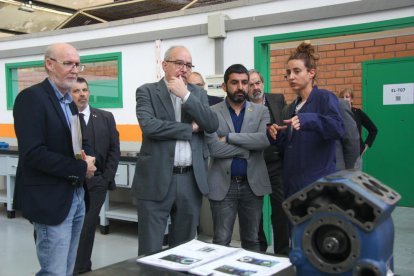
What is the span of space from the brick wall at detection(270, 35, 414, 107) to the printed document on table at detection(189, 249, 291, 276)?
538 cm

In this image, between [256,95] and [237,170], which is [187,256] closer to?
[237,170]

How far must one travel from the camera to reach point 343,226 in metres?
1.09

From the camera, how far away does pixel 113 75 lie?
6.18 meters

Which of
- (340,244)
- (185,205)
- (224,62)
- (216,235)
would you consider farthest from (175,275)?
(224,62)

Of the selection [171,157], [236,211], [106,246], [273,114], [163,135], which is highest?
[273,114]

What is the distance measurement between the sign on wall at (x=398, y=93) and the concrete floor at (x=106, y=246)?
1422 millimetres

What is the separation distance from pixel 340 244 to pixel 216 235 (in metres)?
1.85

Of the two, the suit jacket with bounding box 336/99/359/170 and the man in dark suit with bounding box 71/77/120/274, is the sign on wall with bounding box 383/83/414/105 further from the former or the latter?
the man in dark suit with bounding box 71/77/120/274

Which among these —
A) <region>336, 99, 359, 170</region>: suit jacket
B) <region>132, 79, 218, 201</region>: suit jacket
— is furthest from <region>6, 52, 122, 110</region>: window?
<region>336, 99, 359, 170</region>: suit jacket

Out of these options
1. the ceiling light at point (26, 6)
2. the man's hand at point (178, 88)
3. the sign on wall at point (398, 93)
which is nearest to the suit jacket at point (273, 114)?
the man's hand at point (178, 88)

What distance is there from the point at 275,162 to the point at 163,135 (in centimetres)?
135

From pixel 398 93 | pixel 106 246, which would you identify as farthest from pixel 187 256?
pixel 398 93

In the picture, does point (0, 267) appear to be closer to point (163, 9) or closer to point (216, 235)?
point (216, 235)

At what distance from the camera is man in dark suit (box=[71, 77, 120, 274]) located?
11.2 feet
